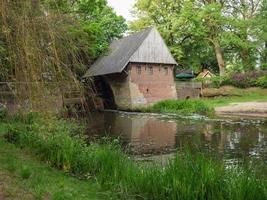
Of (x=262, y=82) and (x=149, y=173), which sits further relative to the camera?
(x=262, y=82)

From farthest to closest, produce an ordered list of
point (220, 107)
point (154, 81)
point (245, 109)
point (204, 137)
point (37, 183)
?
point (154, 81), point (220, 107), point (245, 109), point (204, 137), point (37, 183)

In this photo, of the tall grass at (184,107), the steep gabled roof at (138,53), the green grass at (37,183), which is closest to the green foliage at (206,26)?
the steep gabled roof at (138,53)

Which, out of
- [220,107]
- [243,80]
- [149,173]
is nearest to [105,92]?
[243,80]

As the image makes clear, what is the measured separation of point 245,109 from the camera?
1131 inches

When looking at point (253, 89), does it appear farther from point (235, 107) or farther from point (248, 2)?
point (248, 2)

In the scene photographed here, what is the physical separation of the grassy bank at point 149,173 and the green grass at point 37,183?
10.6 inches

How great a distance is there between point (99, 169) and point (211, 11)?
3667 cm

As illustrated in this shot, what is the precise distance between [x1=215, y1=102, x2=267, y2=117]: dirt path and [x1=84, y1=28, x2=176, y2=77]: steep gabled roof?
902 cm

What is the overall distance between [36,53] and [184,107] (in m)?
24.1

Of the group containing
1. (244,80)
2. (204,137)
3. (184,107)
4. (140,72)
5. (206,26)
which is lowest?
(204,137)

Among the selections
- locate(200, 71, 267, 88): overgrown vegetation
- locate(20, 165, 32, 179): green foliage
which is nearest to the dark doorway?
locate(200, 71, 267, 88): overgrown vegetation

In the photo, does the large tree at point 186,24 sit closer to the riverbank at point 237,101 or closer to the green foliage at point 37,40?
the riverbank at point 237,101

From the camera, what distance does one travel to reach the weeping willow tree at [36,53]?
6301mm

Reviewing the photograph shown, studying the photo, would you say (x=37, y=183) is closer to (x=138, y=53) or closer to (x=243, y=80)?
(x=138, y=53)
